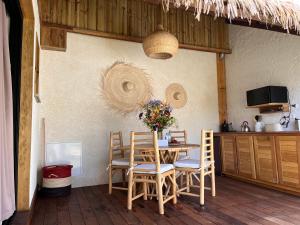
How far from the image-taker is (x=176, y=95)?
466cm

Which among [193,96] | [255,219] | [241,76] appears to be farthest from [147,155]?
[241,76]

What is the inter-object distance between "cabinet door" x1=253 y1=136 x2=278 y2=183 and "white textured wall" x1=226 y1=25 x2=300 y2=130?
58 centimetres

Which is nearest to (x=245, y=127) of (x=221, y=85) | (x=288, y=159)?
(x=221, y=85)

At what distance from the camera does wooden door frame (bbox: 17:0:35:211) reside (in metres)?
2.12

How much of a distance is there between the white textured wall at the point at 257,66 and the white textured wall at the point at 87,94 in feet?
4.15

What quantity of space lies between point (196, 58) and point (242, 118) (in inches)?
62.9

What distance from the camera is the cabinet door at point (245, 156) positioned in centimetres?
377

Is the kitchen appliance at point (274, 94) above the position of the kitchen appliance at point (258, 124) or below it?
above

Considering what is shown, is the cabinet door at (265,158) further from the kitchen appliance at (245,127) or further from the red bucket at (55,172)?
the red bucket at (55,172)

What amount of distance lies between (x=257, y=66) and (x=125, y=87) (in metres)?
2.57

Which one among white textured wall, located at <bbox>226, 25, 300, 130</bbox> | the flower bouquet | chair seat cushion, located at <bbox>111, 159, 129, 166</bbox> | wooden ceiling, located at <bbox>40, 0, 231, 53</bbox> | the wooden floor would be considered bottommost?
the wooden floor

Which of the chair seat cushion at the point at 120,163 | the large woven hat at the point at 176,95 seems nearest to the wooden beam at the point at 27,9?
the chair seat cushion at the point at 120,163

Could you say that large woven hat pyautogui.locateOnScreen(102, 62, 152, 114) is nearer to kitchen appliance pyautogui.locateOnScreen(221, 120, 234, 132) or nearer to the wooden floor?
the wooden floor

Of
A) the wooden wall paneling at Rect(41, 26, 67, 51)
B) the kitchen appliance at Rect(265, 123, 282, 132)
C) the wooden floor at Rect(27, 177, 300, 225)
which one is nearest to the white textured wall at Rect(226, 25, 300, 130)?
the kitchen appliance at Rect(265, 123, 282, 132)
